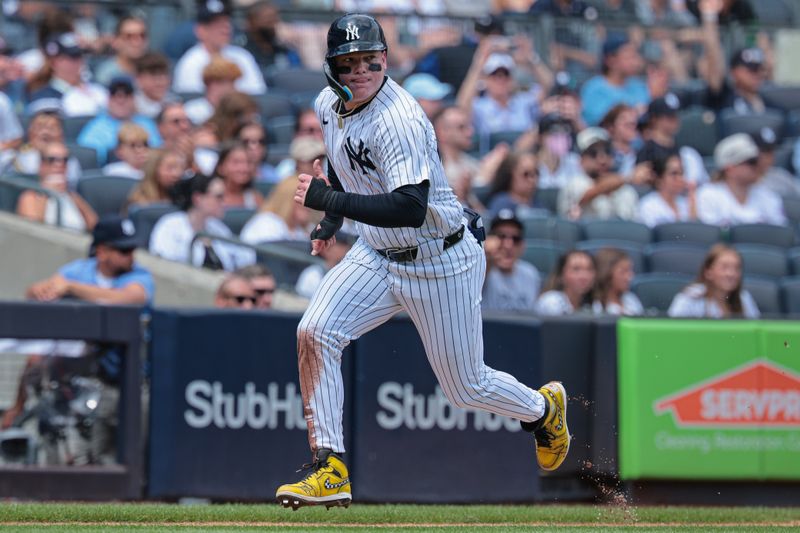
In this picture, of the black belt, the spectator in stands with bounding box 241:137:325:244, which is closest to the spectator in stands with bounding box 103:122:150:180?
the spectator in stands with bounding box 241:137:325:244

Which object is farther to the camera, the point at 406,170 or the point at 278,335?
the point at 278,335

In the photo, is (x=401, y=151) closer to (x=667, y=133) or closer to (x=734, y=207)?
(x=734, y=207)

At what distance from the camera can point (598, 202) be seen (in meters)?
10.8

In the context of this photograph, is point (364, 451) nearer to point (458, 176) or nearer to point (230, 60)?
point (458, 176)

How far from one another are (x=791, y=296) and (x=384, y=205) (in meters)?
5.78

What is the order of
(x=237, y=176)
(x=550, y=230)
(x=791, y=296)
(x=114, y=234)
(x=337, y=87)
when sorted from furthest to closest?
(x=550, y=230)
(x=791, y=296)
(x=237, y=176)
(x=114, y=234)
(x=337, y=87)

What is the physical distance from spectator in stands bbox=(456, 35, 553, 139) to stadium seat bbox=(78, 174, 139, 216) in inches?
120

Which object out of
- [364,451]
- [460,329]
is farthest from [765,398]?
[460,329]

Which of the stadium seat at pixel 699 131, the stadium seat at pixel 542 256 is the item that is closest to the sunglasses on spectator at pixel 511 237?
the stadium seat at pixel 542 256

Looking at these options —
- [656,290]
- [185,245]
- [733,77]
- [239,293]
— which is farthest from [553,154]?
[239,293]

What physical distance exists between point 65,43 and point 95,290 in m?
3.10

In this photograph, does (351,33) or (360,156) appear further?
(360,156)

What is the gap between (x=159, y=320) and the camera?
788 centimetres

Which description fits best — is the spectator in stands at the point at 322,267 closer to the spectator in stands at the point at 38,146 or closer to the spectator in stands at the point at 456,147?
the spectator in stands at the point at 456,147
